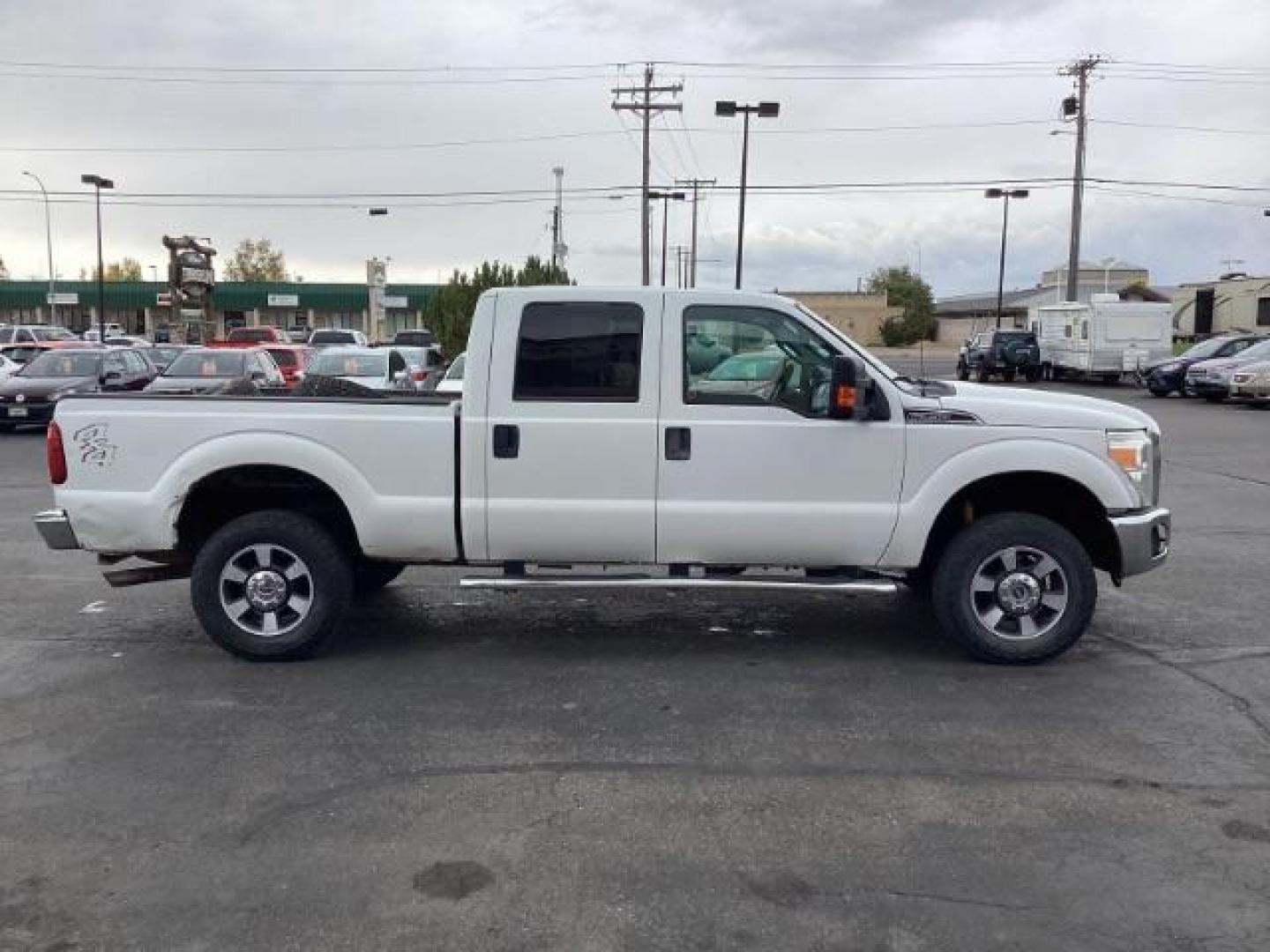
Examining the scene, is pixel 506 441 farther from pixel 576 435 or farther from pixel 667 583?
pixel 667 583

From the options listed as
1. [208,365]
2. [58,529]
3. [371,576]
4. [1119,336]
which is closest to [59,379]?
[208,365]

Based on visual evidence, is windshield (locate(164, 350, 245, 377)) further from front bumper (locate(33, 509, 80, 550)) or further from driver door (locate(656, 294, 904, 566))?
driver door (locate(656, 294, 904, 566))

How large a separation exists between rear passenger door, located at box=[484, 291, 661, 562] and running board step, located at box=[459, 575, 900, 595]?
14 cm

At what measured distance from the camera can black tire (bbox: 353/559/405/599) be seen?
23.7 ft

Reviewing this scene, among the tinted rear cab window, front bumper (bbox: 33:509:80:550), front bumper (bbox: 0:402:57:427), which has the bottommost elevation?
front bumper (bbox: 0:402:57:427)

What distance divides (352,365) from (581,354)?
50.3ft

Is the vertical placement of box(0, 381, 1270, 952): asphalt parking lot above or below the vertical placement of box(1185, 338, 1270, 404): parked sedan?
below

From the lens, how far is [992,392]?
253 inches

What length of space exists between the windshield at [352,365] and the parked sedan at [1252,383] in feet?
64.5

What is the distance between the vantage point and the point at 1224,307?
6206cm

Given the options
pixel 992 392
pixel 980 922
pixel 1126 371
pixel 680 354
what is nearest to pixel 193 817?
pixel 980 922

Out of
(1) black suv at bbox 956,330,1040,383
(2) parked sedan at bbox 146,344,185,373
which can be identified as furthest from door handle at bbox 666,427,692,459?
(1) black suv at bbox 956,330,1040,383

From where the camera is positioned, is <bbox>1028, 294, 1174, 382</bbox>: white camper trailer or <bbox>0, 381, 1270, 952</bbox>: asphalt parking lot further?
<bbox>1028, 294, 1174, 382</bbox>: white camper trailer

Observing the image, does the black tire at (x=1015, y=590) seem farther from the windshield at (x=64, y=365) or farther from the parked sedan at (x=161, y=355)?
the parked sedan at (x=161, y=355)
